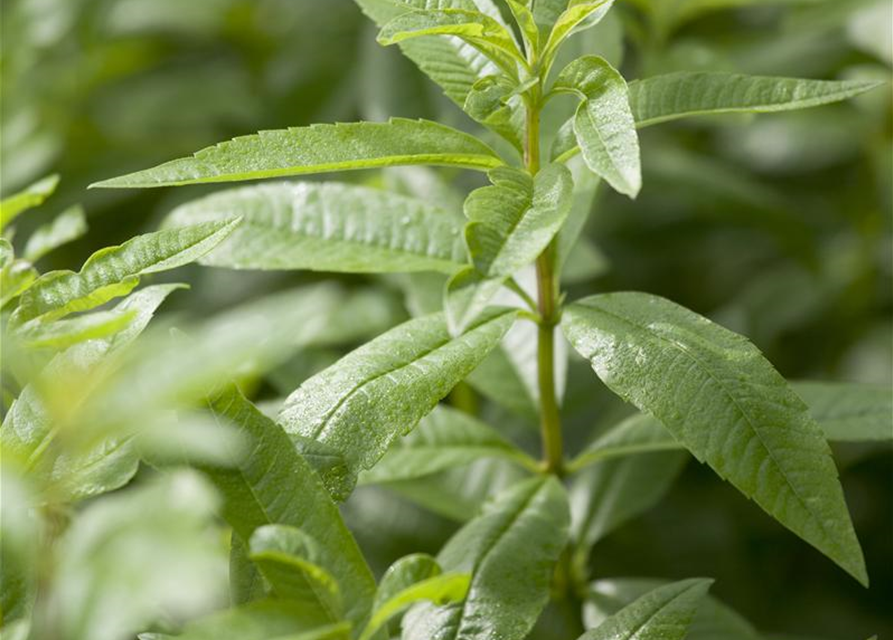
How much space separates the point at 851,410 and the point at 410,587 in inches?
22.9

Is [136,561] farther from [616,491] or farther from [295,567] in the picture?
[616,491]

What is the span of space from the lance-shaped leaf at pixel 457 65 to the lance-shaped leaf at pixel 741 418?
22cm

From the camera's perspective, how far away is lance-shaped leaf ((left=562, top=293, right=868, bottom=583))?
0.82 m

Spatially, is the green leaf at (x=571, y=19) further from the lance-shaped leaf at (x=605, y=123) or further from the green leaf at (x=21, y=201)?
the green leaf at (x=21, y=201)

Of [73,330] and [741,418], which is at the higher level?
[73,330]

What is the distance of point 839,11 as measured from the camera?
1.87m

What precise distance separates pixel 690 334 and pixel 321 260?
383 millimetres

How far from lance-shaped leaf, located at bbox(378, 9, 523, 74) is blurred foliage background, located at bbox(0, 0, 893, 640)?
1.69 feet

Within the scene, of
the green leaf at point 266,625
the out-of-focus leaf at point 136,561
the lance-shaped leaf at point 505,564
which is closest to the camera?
the out-of-focus leaf at point 136,561

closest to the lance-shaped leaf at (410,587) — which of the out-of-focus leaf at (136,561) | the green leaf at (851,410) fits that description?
the out-of-focus leaf at (136,561)

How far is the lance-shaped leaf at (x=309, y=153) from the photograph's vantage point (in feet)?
2.77

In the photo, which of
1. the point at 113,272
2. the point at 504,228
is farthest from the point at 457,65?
the point at 113,272

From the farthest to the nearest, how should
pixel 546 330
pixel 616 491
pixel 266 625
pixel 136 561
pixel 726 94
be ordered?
pixel 616 491
pixel 546 330
pixel 726 94
pixel 266 625
pixel 136 561

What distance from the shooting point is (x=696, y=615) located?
113cm
